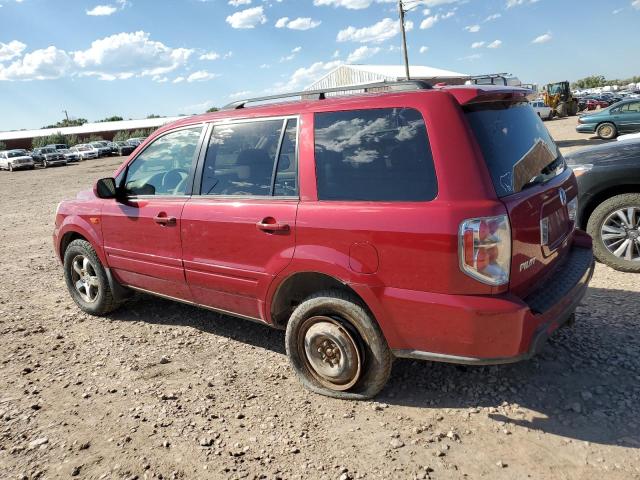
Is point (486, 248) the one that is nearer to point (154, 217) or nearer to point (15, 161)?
point (154, 217)

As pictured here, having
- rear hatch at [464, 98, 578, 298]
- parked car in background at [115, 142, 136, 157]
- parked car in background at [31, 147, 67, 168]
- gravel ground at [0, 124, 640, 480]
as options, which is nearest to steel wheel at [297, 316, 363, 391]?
gravel ground at [0, 124, 640, 480]

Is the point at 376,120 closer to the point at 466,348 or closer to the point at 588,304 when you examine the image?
the point at 466,348

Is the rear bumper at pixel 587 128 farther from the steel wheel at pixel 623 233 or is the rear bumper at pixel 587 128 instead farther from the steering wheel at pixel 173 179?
the steering wheel at pixel 173 179

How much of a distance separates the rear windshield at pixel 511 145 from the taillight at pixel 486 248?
0.20m

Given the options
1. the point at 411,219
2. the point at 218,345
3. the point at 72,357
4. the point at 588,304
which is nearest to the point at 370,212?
the point at 411,219

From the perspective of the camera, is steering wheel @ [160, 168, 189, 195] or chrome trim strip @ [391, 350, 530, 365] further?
steering wheel @ [160, 168, 189, 195]

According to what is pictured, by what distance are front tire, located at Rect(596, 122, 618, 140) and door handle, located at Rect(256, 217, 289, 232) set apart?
20009 mm

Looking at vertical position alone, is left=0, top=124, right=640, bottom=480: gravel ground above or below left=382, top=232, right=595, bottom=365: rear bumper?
below

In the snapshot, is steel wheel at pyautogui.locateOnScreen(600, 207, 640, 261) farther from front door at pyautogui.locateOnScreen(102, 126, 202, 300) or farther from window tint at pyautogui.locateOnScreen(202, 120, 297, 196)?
front door at pyautogui.locateOnScreen(102, 126, 202, 300)

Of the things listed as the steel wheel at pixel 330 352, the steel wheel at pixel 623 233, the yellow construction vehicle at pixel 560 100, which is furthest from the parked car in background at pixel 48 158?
the steel wheel at pixel 623 233

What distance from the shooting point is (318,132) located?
3.00 meters

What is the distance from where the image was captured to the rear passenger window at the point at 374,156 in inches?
102

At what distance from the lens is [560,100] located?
39.2 meters

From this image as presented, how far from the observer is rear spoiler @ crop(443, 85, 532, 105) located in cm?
258
